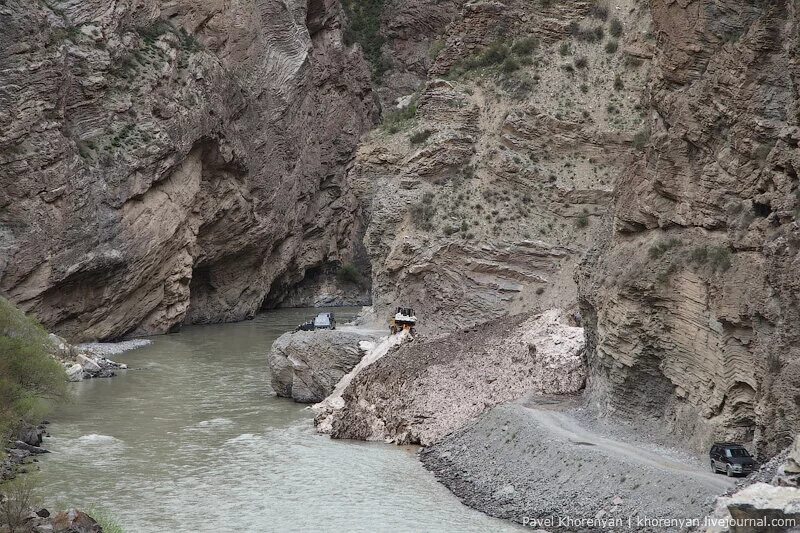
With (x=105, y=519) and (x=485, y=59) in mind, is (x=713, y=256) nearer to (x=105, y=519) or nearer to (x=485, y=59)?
(x=105, y=519)

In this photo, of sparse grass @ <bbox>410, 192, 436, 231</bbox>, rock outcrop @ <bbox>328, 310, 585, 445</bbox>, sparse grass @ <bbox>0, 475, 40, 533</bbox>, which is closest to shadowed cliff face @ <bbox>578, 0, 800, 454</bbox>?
rock outcrop @ <bbox>328, 310, 585, 445</bbox>

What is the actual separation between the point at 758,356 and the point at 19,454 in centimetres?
2116

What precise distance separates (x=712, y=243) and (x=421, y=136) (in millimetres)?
27514

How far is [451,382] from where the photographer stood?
3634 centimetres

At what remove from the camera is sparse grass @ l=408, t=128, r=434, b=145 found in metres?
51.3

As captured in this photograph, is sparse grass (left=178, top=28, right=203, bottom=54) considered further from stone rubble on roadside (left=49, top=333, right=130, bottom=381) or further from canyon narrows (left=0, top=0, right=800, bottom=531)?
stone rubble on roadside (left=49, top=333, right=130, bottom=381)

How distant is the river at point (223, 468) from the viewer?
24797mm

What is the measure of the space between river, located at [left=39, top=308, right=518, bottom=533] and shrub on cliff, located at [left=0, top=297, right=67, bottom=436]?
58.8 inches

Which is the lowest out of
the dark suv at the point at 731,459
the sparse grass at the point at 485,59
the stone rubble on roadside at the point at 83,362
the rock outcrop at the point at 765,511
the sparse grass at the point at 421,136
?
the stone rubble on roadside at the point at 83,362

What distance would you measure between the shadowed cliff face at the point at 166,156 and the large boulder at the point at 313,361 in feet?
56.8

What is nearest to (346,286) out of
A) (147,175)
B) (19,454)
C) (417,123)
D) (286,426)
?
(147,175)

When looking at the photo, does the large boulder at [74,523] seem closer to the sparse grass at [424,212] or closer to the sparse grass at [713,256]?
the sparse grass at [713,256]

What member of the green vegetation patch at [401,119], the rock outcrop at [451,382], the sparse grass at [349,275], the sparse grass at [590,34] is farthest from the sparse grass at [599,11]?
the sparse grass at [349,275]

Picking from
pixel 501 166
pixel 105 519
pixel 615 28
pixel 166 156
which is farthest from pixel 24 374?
pixel 615 28
